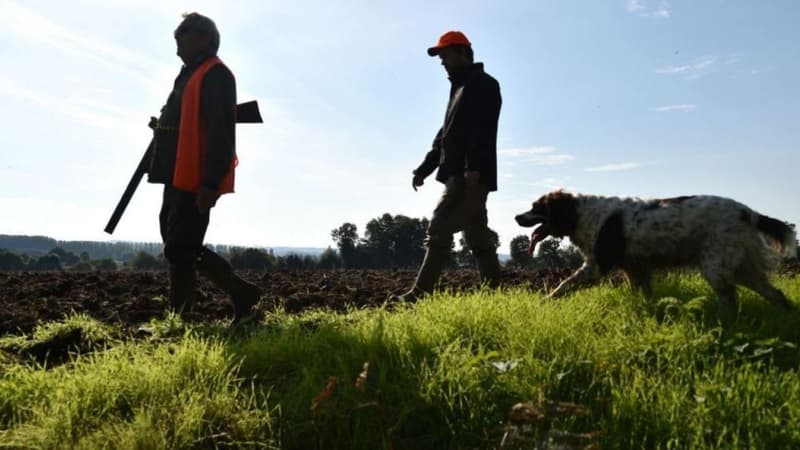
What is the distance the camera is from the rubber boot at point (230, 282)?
5207 mm

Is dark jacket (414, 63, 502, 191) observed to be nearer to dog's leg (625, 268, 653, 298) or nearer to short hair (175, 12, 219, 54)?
dog's leg (625, 268, 653, 298)

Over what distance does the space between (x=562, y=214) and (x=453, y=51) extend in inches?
82.2

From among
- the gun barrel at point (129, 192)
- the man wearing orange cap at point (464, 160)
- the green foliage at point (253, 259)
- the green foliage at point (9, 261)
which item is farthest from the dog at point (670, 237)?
the green foliage at point (9, 261)

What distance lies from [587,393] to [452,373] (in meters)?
0.69

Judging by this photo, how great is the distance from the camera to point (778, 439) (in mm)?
2418

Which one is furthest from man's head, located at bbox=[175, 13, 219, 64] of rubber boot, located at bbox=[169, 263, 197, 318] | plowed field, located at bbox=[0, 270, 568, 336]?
plowed field, located at bbox=[0, 270, 568, 336]

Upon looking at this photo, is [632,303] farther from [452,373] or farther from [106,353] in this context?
[106,353]

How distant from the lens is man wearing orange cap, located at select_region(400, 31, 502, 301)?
5883 millimetres

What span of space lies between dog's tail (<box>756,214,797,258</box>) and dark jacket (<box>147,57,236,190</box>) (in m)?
4.57

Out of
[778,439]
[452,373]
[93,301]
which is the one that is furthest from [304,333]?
[93,301]

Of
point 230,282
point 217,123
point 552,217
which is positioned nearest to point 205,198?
point 217,123

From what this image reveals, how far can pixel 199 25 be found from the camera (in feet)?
16.7

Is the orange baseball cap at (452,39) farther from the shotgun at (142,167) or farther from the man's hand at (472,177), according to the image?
the shotgun at (142,167)

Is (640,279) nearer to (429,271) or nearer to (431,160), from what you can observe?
(429,271)
